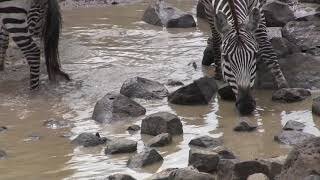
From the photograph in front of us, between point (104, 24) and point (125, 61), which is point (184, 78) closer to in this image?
point (125, 61)

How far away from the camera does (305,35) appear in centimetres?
1052

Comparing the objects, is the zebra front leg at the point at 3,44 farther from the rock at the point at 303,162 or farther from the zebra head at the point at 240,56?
the rock at the point at 303,162

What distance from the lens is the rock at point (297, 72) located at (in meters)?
8.84

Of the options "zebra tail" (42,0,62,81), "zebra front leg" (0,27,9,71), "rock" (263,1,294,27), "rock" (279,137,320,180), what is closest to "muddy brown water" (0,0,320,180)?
"zebra front leg" (0,27,9,71)

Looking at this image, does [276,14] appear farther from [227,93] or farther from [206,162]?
[206,162]

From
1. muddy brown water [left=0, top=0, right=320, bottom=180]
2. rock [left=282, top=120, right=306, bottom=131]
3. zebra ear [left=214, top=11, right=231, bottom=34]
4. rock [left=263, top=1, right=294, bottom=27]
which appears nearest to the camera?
muddy brown water [left=0, top=0, right=320, bottom=180]

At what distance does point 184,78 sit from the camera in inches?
377

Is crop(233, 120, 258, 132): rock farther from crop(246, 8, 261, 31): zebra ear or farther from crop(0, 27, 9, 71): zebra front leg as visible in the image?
crop(0, 27, 9, 71): zebra front leg

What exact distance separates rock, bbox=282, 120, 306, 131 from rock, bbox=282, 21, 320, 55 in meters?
3.25

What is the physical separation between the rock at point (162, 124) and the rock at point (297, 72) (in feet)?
8.37

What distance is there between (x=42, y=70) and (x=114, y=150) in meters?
4.48

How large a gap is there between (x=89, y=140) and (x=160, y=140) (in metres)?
0.76

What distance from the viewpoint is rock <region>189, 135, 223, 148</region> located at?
637 centimetres

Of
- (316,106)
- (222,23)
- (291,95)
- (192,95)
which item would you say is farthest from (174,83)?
(316,106)
